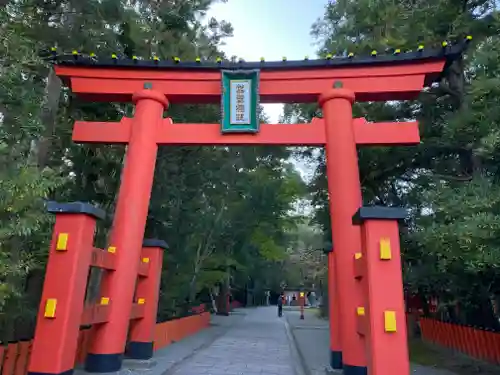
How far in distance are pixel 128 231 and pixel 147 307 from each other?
→ 8.21 feet

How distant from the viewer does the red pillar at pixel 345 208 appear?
22.4 ft

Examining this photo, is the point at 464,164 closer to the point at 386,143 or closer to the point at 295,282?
the point at 386,143

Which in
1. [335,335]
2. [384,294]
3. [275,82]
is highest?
[275,82]

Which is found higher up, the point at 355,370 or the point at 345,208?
the point at 345,208

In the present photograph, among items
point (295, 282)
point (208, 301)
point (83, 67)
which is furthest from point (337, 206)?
point (295, 282)

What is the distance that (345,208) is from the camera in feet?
24.9

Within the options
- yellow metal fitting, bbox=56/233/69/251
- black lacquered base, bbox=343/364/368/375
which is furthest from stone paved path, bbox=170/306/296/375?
yellow metal fitting, bbox=56/233/69/251

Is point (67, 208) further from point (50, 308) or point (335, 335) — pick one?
point (335, 335)

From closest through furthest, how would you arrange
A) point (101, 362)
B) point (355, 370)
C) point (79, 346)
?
Answer: point (355, 370) < point (101, 362) < point (79, 346)

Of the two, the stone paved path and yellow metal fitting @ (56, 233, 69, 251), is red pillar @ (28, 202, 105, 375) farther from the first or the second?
the stone paved path

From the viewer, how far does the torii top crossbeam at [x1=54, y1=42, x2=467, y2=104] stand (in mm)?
8320

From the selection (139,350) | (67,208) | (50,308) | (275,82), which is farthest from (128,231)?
(275,82)

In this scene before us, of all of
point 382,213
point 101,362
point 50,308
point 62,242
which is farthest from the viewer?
point 101,362

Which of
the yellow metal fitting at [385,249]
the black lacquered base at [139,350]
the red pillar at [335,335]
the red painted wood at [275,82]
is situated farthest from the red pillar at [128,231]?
the yellow metal fitting at [385,249]
